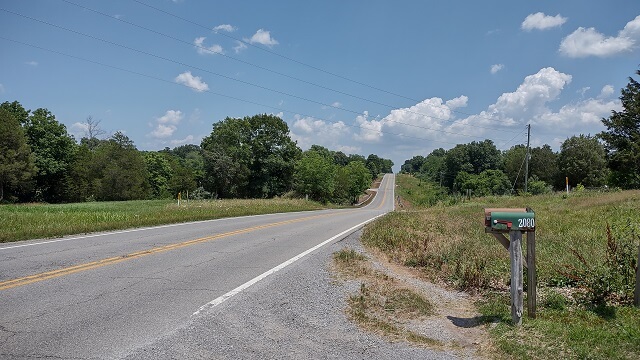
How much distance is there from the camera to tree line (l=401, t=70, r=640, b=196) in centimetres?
5353

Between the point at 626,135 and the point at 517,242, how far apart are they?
213 ft

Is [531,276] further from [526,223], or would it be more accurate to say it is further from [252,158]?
[252,158]

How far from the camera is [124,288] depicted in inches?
263

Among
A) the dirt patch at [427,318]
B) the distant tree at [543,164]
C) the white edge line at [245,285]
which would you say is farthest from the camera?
the distant tree at [543,164]

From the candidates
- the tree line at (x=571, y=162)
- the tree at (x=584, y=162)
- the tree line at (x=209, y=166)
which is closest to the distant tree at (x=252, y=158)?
the tree line at (x=209, y=166)

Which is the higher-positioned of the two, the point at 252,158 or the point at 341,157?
the point at 341,157

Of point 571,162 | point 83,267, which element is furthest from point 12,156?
point 571,162

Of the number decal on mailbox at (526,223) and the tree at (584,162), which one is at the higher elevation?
the tree at (584,162)

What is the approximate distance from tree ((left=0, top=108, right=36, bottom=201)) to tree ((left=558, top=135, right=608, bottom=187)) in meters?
89.1

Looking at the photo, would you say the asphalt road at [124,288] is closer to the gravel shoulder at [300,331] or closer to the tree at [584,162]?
the gravel shoulder at [300,331]

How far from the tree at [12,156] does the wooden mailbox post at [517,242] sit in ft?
206

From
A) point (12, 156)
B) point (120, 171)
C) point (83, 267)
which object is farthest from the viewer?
point (120, 171)

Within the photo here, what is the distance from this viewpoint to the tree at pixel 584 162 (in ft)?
250

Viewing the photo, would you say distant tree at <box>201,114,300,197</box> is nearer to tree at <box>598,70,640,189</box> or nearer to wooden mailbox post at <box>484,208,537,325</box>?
tree at <box>598,70,640,189</box>
